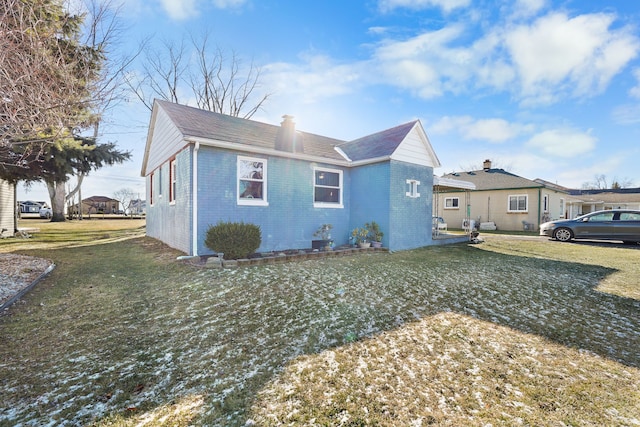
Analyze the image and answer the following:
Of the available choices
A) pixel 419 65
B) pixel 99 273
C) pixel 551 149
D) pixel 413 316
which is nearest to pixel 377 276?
pixel 413 316

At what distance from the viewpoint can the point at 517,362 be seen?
2.90 metres

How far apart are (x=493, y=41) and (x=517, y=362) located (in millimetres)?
11965

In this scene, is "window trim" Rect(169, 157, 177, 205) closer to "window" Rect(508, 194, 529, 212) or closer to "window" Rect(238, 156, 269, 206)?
"window" Rect(238, 156, 269, 206)

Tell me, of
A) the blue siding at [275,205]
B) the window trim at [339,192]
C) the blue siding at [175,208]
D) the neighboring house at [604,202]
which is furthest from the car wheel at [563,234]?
the blue siding at [175,208]

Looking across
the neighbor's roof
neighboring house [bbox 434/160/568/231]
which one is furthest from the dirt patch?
the neighbor's roof

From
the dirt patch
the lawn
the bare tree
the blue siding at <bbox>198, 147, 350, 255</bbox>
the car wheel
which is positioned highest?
the bare tree

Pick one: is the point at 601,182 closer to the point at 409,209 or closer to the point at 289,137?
the point at 409,209

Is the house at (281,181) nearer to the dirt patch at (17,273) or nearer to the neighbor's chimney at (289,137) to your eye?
the neighbor's chimney at (289,137)

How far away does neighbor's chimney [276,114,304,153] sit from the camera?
390 inches

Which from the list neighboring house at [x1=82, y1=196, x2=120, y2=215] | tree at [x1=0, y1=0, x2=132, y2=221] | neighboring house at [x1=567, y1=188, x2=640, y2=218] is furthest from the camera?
neighboring house at [x1=82, y1=196, x2=120, y2=215]

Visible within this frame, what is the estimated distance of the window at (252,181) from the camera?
8664mm

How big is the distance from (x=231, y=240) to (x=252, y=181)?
232 cm

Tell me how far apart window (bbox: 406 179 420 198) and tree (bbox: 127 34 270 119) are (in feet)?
61.6

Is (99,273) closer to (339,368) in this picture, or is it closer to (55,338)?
(55,338)
